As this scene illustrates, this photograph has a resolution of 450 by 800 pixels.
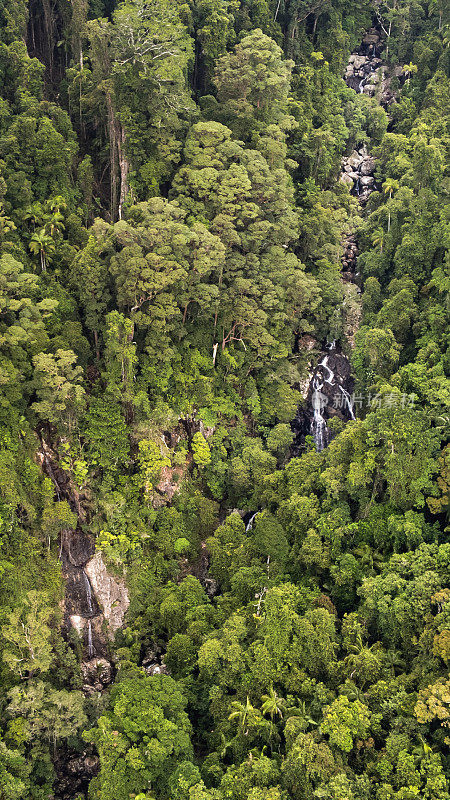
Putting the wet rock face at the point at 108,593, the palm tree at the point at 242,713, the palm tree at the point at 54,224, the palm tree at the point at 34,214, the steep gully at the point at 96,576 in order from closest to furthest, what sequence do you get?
the palm tree at the point at 242,713
the steep gully at the point at 96,576
the wet rock face at the point at 108,593
the palm tree at the point at 34,214
the palm tree at the point at 54,224

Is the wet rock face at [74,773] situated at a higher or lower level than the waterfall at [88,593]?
lower

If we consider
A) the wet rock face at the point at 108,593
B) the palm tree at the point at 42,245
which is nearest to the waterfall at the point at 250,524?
the wet rock face at the point at 108,593

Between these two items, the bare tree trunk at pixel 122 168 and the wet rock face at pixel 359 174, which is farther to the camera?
the wet rock face at pixel 359 174

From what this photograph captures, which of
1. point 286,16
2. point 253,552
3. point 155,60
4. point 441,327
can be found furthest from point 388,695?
point 286,16

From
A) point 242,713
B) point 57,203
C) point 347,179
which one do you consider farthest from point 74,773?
point 347,179

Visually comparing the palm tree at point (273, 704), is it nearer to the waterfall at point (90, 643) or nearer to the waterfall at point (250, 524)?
Result: the waterfall at point (90, 643)

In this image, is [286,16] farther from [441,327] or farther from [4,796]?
[4,796]

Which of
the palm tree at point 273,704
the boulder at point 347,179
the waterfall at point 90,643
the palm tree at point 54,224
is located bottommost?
the waterfall at point 90,643

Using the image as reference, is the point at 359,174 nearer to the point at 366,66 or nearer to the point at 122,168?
the point at 366,66
